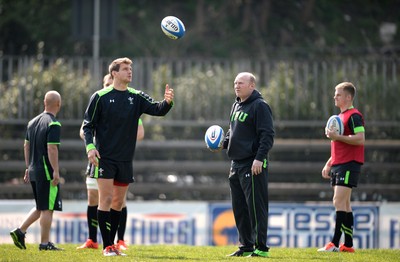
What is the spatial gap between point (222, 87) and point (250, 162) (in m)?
8.29

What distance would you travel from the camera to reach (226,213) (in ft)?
52.7

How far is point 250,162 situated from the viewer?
34.5 feet

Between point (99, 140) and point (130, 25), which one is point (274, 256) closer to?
point (99, 140)

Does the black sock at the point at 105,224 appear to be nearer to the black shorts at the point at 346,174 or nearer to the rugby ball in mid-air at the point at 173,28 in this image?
the rugby ball in mid-air at the point at 173,28

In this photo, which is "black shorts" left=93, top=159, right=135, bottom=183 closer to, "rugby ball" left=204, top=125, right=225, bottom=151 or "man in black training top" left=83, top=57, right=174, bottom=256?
"man in black training top" left=83, top=57, right=174, bottom=256

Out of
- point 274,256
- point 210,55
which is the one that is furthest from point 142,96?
point 210,55

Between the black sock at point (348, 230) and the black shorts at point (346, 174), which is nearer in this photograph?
the black shorts at point (346, 174)

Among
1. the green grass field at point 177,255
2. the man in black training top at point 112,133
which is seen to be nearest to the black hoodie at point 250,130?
the man in black training top at point 112,133

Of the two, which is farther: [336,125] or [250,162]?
[336,125]

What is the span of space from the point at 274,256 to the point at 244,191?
83 cm

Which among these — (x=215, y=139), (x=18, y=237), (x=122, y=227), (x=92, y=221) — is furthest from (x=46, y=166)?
(x=215, y=139)

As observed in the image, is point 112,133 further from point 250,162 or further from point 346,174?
point 346,174

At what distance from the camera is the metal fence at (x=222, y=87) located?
727 inches

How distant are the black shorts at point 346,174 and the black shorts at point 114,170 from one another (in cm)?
269
